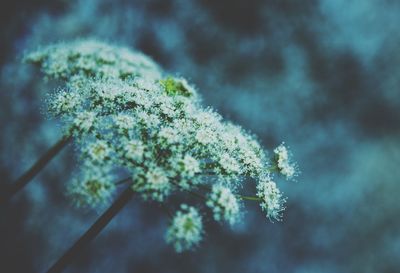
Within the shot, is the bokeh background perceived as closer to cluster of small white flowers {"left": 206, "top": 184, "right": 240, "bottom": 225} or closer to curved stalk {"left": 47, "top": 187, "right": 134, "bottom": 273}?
curved stalk {"left": 47, "top": 187, "right": 134, "bottom": 273}

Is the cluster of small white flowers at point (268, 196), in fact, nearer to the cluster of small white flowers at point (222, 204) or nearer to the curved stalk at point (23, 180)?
the cluster of small white flowers at point (222, 204)

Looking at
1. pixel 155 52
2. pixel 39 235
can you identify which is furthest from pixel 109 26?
pixel 39 235

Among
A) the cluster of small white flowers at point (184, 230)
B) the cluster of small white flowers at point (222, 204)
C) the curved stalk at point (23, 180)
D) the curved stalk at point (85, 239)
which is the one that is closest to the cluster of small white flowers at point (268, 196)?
the cluster of small white flowers at point (222, 204)

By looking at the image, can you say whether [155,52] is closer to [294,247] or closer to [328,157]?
[328,157]

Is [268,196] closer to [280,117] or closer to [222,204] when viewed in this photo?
[222,204]

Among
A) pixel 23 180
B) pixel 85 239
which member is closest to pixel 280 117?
pixel 23 180

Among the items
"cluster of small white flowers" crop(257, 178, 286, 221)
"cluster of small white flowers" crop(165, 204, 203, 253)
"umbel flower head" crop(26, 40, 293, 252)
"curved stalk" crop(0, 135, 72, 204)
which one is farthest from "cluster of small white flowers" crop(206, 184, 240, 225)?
"curved stalk" crop(0, 135, 72, 204)
